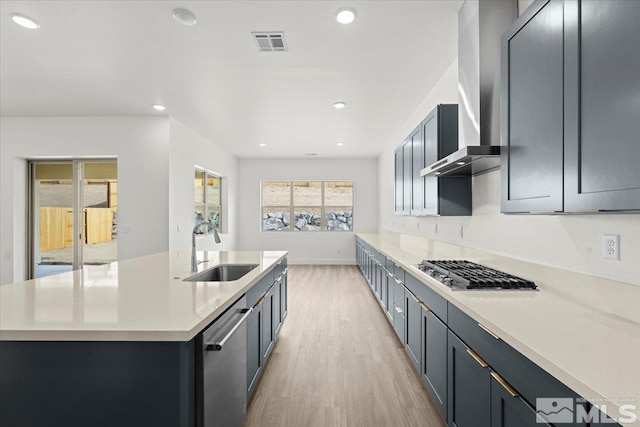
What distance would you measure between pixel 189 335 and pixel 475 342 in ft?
3.91

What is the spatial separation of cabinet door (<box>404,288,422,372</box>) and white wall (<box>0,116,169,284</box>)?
12.9 ft

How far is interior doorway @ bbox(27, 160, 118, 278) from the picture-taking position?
5547 millimetres

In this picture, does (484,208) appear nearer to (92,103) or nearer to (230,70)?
(230,70)

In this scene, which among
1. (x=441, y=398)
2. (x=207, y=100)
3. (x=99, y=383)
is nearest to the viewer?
(x=99, y=383)

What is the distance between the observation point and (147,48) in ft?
10.0

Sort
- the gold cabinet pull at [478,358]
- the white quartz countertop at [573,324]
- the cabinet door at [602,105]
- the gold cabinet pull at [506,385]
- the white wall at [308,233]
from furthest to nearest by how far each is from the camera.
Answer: the white wall at [308,233] → the gold cabinet pull at [478,358] → the gold cabinet pull at [506,385] → the cabinet door at [602,105] → the white quartz countertop at [573,324]

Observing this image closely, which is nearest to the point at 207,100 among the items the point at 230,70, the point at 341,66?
the point at 230,70

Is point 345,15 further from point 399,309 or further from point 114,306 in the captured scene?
point 399,309

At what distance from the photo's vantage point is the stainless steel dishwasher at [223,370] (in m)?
1.32

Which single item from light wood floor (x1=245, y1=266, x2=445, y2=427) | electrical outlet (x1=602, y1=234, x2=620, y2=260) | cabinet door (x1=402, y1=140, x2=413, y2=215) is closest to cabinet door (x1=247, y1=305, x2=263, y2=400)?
light wood floor (x1=245, y1=266, x2=445, y2=427)

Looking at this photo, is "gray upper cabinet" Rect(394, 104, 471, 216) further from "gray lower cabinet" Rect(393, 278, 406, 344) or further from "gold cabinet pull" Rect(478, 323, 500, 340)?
"gold cabinet pull" Rect(478, 323, 500, 340)

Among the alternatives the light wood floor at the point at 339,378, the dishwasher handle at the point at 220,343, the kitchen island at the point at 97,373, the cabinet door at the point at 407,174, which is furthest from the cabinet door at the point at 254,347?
the cabinet door at the point at 407,174

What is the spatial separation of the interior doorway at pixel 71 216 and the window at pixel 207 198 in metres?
1.46

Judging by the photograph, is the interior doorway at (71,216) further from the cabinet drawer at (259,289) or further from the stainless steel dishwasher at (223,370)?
the stainless steel dishwasher at (223,370)
